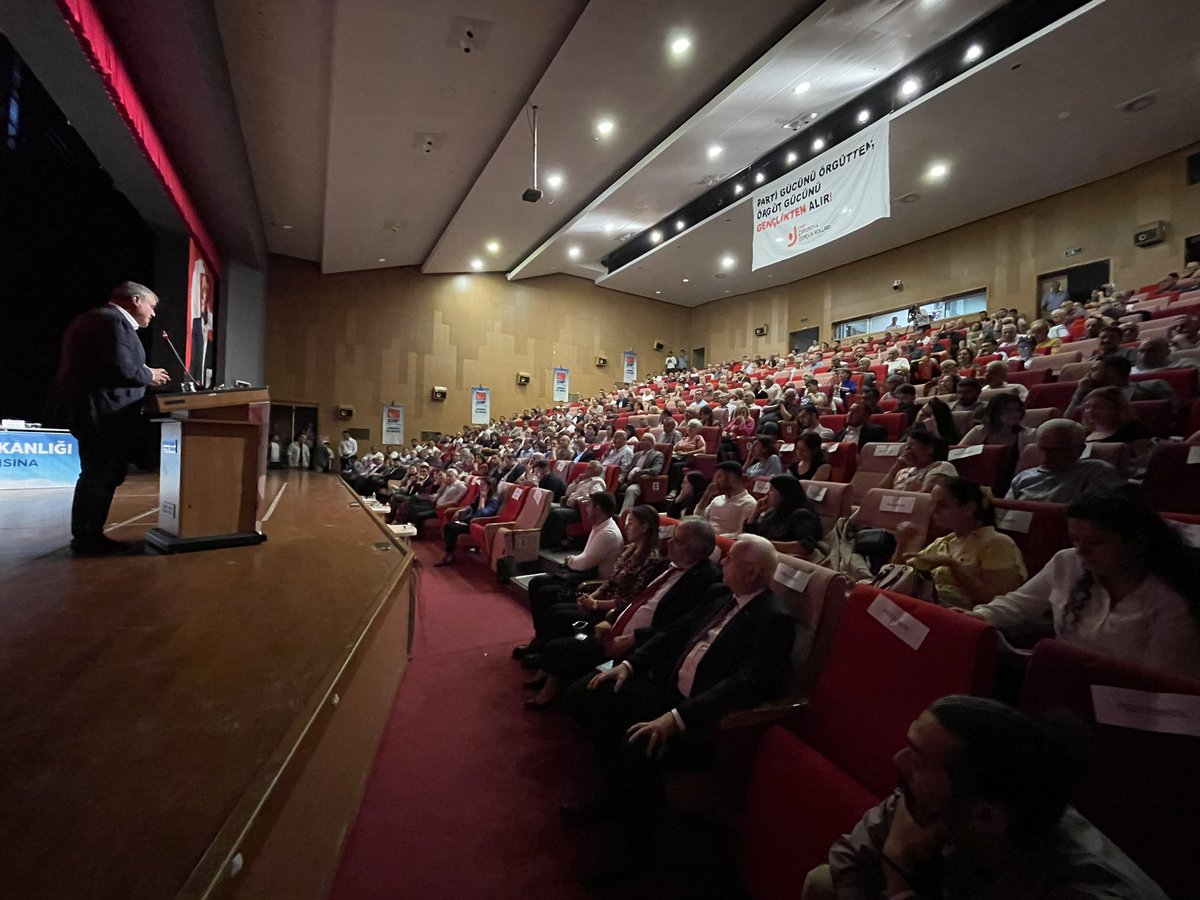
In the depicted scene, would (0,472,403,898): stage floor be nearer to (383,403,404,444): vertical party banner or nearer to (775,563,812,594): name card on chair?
(775,563,812,594): name card on chair

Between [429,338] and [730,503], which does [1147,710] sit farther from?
[429,338]

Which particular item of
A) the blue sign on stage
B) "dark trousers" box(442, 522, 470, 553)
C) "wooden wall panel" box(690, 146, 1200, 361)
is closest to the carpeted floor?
"dark trousers" box(442, 522, 470, 553)

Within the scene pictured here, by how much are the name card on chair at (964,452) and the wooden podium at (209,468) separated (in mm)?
2916

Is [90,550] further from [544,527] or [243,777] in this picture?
[544,527]

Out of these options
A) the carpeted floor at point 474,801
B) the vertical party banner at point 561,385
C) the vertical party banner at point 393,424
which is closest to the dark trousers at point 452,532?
the carpeted floor at point 474,801

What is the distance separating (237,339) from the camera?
8133 mm

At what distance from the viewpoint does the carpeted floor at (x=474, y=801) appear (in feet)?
4.04

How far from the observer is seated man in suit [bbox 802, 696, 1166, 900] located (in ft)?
2.07

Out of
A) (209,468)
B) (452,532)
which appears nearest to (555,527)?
(452,532)

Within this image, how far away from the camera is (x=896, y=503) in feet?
7.32

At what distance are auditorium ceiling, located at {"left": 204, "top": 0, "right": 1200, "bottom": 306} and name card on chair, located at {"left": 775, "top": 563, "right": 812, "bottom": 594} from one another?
17.0ft

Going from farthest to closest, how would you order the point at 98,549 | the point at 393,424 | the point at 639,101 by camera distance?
the point at 393,424 → the point at 639,101 → the point at 98,549

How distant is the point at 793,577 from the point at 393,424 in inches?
430

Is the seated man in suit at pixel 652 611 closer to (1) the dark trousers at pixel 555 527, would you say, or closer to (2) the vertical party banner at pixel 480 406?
(1) the dark trousers at pixel 555 527
